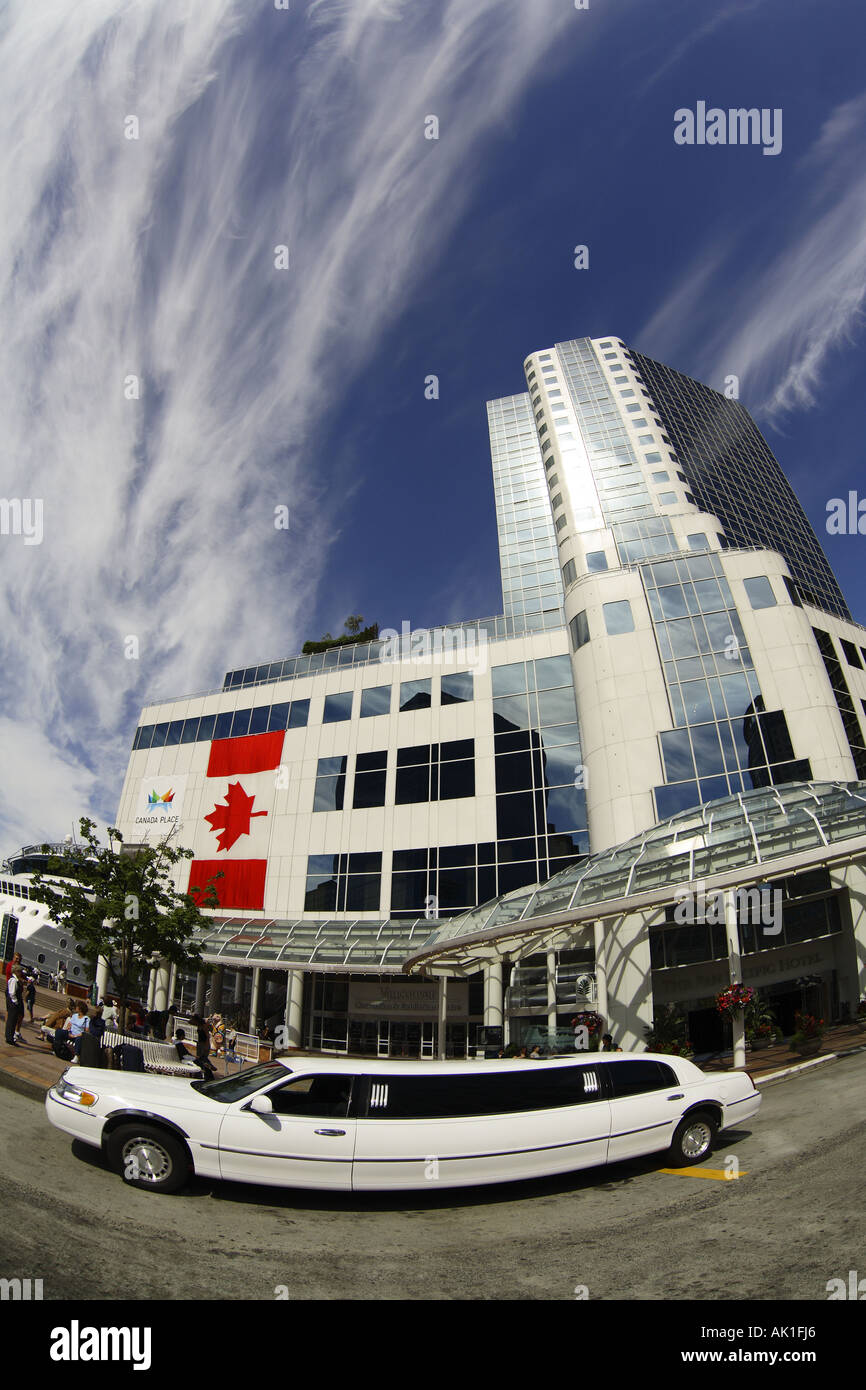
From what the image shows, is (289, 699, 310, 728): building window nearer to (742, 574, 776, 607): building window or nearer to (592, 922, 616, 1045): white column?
(592, 922, 616, 1045): white column

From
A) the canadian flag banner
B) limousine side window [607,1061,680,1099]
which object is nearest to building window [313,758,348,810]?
the canadian flag banner

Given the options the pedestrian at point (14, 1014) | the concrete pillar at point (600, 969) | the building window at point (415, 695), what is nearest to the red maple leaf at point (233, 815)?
the building window at point (415, 695)

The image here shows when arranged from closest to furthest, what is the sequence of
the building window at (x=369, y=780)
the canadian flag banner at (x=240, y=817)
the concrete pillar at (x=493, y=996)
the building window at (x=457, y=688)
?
the concrete pillar at (x=493, y=996)
the building window at (x=369, y=780)
the building window at (x=457, y=688)
the canadian flag banner at (x=240, y=817)

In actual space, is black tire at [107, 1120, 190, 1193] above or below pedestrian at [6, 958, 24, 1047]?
below

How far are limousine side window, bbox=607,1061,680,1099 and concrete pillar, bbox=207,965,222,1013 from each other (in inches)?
1257

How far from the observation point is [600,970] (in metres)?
22.3

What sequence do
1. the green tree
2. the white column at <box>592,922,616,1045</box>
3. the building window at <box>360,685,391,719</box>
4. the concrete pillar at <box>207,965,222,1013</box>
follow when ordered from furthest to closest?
1. the building window at <box>360,685,391,719</box>
2. the concrete pillar at <box>207,965,222,1013</box>
3. the white column at <box>592,922,616,1045</box>
4. the green tree

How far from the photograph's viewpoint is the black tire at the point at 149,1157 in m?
6.96

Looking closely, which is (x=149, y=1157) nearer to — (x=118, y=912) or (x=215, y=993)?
(x=118, y=912)

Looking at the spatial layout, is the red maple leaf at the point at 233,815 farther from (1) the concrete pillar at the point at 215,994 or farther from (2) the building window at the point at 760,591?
(2) the building window at the point at 760,591

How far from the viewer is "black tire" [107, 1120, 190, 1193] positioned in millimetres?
6957

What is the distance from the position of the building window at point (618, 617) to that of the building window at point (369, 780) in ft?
47.4

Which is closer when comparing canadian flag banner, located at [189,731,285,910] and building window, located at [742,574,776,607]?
building window, located at [742,574,776,607]
